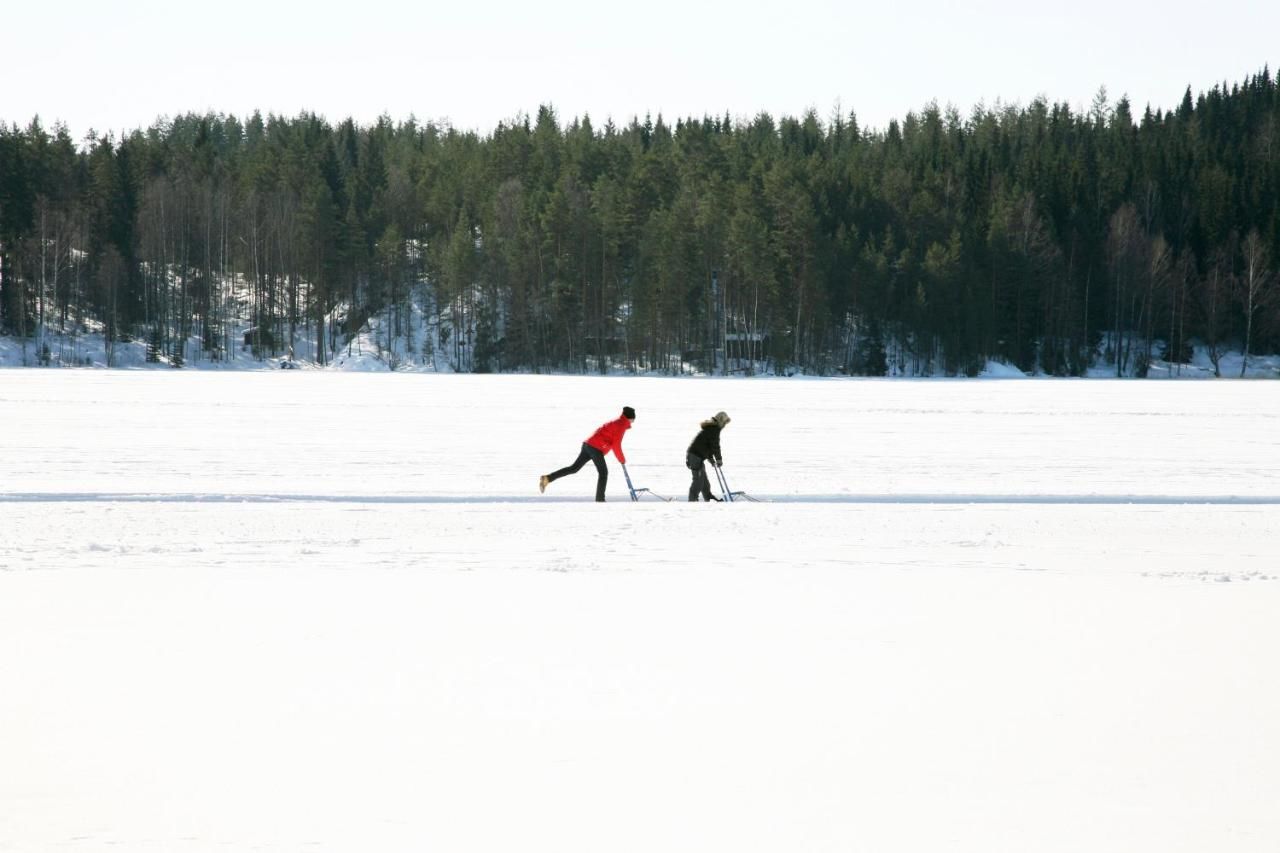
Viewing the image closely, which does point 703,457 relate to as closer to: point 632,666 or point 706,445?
point 706,445

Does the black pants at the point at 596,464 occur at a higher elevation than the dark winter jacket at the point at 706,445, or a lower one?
lower

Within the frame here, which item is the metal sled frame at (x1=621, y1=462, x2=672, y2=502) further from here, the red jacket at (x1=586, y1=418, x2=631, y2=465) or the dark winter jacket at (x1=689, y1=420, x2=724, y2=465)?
the dark winter jacket at (x1=689, y1=420, x2=724, y2=465)

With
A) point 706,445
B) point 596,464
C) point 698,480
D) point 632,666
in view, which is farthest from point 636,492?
point 632,666

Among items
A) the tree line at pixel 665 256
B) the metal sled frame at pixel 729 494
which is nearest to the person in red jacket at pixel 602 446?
the metal sled frame at pixel 729 494

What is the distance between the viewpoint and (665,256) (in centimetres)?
7281

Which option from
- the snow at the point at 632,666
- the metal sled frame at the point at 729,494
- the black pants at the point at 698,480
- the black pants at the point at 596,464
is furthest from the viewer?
the black pants at the point at 596,464

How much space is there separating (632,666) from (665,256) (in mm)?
66990

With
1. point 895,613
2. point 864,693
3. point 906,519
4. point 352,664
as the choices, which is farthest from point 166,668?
point 906,519

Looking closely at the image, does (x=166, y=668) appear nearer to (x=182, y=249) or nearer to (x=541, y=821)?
(x=541, y=821)

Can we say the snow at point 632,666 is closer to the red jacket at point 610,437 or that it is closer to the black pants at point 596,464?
the black pants at point 596,464

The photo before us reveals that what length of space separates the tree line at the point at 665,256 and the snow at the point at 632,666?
56.8m

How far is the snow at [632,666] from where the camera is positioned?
4711mm

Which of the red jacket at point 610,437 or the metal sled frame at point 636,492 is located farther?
the red jacket at point 610,437

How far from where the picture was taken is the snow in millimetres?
4711
